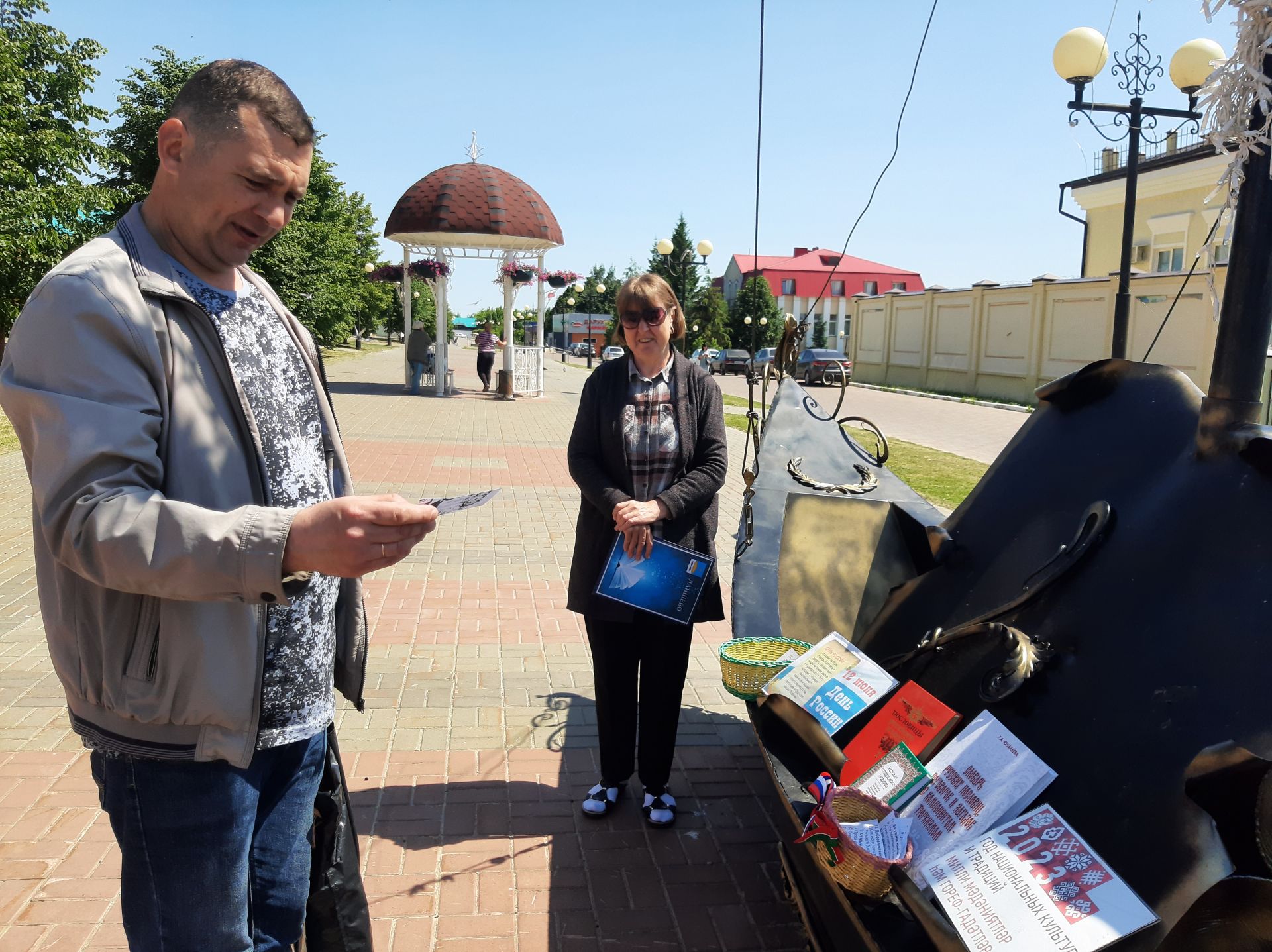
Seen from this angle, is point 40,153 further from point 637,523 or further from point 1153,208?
point 1153,208

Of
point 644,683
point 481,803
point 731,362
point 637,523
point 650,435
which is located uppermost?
point 650,435

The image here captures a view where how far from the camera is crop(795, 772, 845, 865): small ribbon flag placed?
1847mm

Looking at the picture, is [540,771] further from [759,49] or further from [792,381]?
[759,49]

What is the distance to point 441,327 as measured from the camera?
20.9 metres

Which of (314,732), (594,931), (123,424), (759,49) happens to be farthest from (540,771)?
(759,49)

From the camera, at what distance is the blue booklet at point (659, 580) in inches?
125

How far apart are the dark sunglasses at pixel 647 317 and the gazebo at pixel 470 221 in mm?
17189

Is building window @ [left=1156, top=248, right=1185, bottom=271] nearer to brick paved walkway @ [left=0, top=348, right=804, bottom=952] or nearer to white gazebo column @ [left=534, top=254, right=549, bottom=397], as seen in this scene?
white gazebo column @ [left=534, top=254, right=549, bottom=397]

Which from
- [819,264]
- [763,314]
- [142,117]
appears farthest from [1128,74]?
[819,264]

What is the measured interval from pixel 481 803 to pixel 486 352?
20.9 meters

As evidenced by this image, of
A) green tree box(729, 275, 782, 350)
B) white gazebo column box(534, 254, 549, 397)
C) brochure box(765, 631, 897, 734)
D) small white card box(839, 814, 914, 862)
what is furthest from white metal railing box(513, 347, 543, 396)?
green tree box(729, 275, 782, 350)

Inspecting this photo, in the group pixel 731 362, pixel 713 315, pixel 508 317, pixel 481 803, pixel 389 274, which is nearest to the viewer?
pixel 481 803

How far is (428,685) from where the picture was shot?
15.4ft

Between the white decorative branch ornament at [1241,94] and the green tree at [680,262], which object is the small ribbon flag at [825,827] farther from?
the green tree at [680,262]
